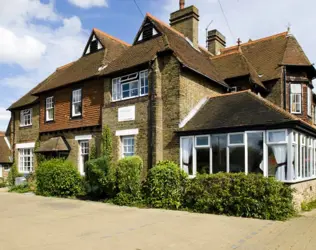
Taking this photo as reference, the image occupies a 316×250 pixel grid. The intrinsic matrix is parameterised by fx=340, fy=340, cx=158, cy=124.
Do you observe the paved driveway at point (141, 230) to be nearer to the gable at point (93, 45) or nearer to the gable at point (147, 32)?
the gable at point (147, 32)

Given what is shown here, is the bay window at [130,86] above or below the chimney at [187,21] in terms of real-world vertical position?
below

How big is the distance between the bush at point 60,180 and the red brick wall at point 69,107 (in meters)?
2.96

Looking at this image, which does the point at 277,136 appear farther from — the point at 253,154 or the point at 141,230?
the point at 141,230

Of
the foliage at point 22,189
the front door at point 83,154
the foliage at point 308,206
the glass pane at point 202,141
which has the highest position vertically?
the glass pane at point 202,141

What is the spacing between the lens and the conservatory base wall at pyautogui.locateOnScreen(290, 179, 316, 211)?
12812mm

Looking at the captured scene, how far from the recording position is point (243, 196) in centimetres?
1155

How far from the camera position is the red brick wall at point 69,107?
19.1m

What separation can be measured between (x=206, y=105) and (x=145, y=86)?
315 cm

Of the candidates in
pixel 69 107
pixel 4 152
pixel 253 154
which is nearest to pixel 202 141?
pixel 253 154

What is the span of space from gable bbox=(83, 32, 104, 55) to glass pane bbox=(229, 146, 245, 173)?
453 inches

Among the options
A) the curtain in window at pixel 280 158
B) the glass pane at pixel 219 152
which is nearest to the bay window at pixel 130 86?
the glass pane at pixel 219 152

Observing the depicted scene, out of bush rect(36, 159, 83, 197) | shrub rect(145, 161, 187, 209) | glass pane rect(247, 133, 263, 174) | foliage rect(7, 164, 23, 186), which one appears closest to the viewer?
glass pane rect(247, 133, 263, 174)

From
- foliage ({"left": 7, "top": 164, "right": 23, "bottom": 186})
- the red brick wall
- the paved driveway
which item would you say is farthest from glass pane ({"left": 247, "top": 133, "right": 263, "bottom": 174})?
foliage ({"left": 7, "top": 164, "right": 23, "bottom": 186})

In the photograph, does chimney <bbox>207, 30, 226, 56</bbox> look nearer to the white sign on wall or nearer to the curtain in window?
the white sign on wall
